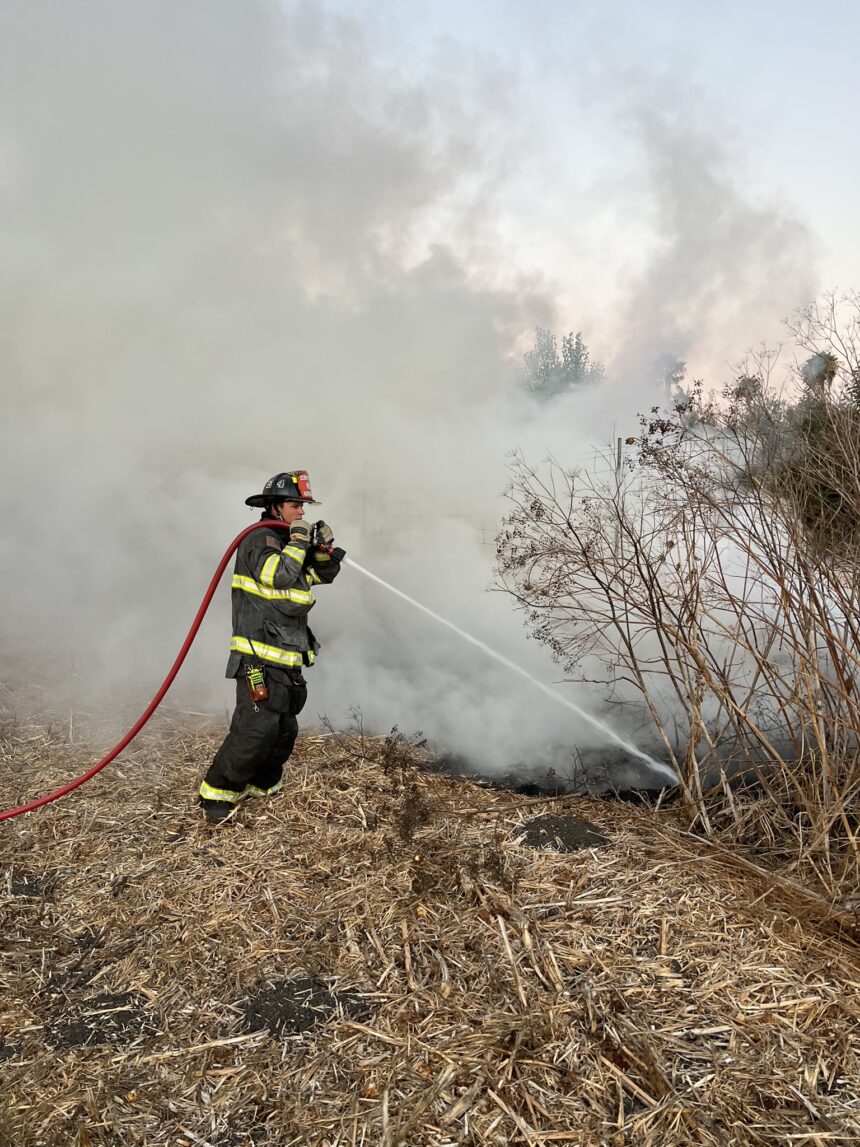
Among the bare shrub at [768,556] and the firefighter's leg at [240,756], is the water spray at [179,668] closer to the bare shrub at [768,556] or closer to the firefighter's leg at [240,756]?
the firefighter's leg at [240,756]

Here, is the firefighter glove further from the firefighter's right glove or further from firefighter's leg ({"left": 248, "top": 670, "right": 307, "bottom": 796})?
firefighter's leg ({"left": 248, "top": 670, "right": 307, "bottom": 796})

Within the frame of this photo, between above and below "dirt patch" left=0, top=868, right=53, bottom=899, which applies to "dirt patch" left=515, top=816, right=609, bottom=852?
above

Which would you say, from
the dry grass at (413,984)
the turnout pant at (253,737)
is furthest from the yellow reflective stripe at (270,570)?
the dry grass at (413,984)

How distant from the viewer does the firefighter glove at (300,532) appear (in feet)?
13.0

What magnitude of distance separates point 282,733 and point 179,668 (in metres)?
1.29

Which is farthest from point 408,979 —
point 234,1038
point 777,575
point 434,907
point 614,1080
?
point 777,575

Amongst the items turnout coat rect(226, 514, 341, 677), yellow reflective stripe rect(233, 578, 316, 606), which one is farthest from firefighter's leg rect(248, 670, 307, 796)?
yellow reflective stripe rect(233, 578, 316, 606)

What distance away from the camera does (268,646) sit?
410cm

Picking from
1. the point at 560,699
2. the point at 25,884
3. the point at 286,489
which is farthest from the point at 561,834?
the point at 560,699

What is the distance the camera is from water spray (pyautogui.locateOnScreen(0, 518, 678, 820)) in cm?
392

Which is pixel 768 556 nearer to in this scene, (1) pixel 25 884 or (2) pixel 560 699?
(2) pixel 560 699

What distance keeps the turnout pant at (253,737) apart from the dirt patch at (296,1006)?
4.74 ft

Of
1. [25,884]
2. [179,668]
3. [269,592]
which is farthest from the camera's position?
[179,668]

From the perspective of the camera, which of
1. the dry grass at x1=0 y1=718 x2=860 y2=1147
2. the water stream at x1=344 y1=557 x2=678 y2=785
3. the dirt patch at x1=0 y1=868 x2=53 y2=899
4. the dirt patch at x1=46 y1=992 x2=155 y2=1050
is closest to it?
the dry grass at x1=0 y1=718 x2=860 y2=1147
